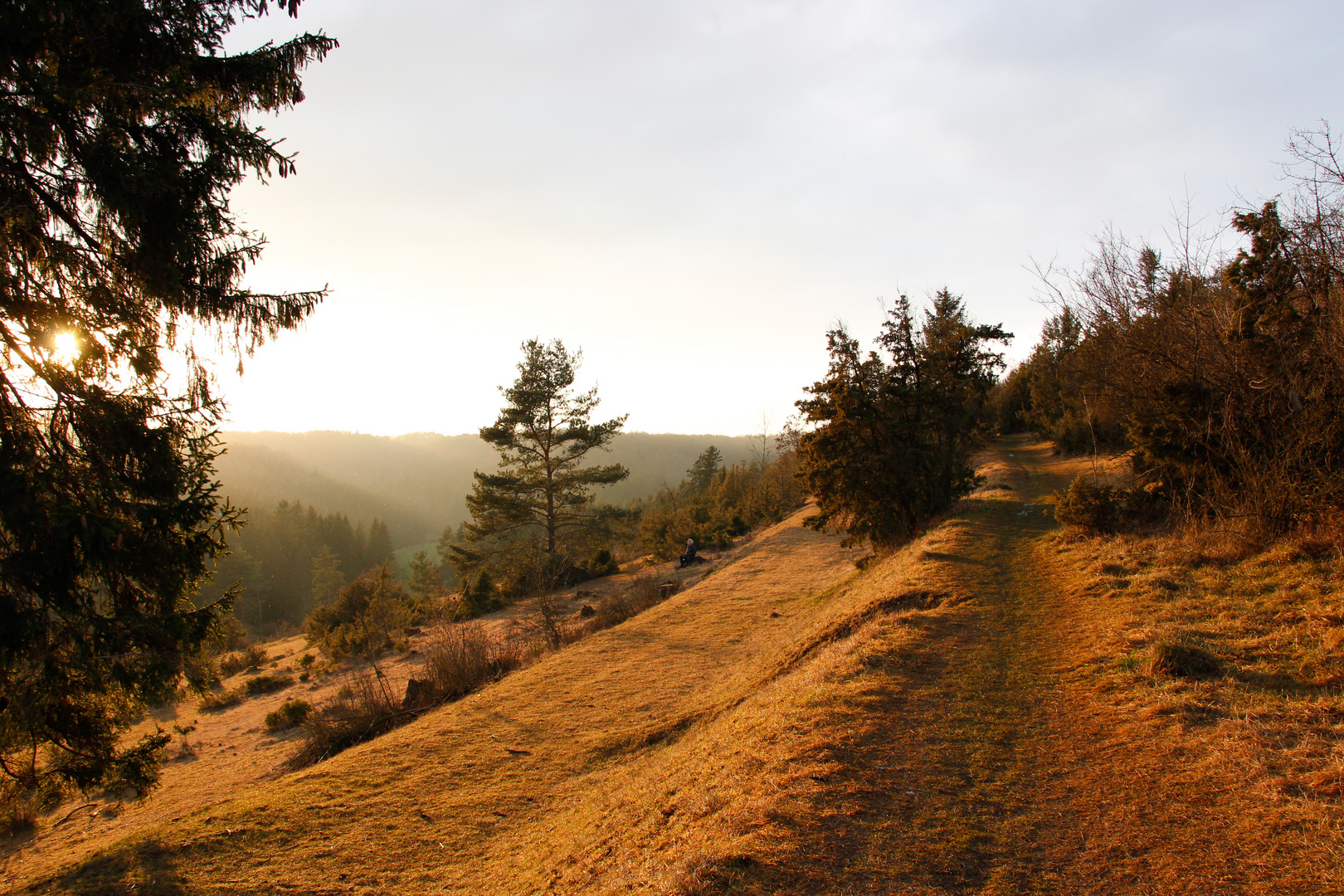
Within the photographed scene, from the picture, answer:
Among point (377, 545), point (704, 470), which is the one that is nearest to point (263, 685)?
point (704, 470)

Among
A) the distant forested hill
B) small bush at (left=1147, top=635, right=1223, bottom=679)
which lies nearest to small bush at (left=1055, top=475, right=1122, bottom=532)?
small bush at (left=1147, top=635, right=1223, bottom=679)

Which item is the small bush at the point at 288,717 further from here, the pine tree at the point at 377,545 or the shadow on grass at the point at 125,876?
the pine tree at the point at 377,545

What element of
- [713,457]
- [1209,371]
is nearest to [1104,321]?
[1209,371]

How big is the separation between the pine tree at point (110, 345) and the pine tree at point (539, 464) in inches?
812

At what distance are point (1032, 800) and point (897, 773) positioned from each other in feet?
2.73

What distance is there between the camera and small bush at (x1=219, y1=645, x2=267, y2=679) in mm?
21609

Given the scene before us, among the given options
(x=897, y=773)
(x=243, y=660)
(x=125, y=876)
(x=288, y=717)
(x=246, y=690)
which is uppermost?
(x=897, y=773)

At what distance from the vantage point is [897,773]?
4281 mm

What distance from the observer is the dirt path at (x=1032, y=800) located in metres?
3.08

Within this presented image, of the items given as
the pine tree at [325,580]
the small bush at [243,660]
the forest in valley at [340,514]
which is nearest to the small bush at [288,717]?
the forest in valley at [340,514]

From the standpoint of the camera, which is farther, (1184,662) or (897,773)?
(1184,662)

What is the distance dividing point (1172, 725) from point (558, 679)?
8429mm

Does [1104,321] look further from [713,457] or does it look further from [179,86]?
[713,457]

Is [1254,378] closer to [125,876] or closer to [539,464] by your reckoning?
[125,876]
